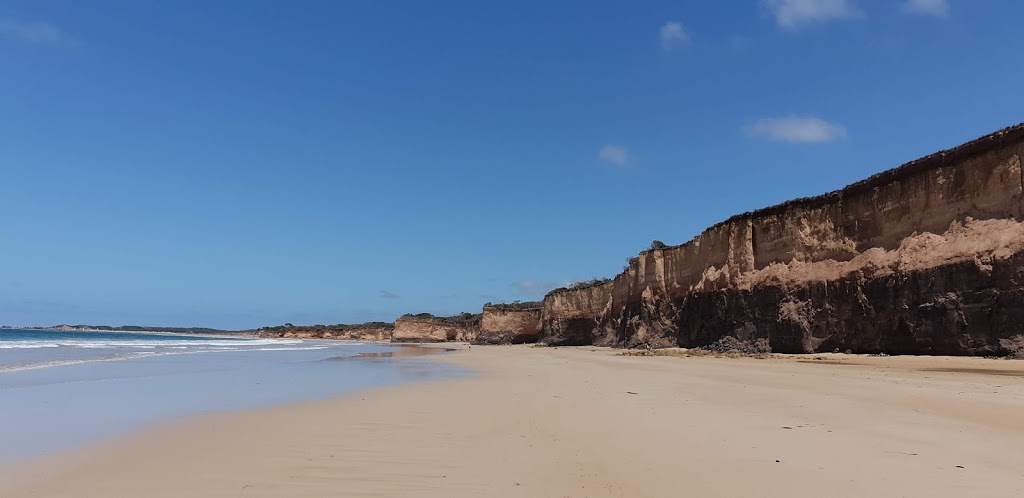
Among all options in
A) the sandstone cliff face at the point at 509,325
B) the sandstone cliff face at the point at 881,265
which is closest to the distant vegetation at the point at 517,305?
the sandstone cliff face at the point at 509,325

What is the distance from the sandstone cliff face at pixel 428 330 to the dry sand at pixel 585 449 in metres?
75.9

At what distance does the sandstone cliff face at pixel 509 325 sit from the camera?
66.3 meters

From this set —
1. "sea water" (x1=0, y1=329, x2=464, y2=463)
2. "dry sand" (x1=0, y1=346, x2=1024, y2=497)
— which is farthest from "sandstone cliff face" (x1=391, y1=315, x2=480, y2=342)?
"dry sand" (x1=0, y1=346, x2=1024, y2=497)

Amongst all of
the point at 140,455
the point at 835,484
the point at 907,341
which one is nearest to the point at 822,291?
the point at 907,341

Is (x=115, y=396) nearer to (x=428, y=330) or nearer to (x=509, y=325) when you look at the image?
(x=509, y=325)

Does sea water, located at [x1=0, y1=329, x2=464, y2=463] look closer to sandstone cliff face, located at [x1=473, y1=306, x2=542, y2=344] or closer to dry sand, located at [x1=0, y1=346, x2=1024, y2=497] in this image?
dry sand, located at [x1=0, y1=346, x2=1024, y2=497]

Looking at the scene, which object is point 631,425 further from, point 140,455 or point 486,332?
point 486,332

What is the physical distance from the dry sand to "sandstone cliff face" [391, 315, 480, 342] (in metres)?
75.9

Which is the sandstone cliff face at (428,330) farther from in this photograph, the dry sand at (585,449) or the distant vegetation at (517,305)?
the dry sand at (585,449)

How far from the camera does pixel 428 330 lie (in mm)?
86562

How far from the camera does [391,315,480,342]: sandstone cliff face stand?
84625mm

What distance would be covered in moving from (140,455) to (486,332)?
65228mm

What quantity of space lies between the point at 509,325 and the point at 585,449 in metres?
63.3

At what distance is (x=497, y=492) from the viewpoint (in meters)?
4.02
